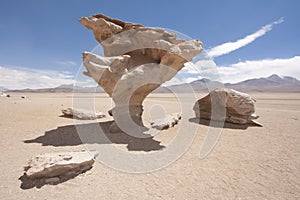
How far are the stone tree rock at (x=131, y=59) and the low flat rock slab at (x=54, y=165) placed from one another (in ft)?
10.4

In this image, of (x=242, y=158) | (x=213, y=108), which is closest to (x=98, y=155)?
(x=242, y=158)

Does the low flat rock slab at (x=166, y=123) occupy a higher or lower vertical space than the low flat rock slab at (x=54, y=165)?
higher

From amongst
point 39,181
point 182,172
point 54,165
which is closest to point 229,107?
point 182,172

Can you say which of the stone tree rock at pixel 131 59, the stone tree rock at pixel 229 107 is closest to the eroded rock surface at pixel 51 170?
the stone tree rock at pixel 131 59

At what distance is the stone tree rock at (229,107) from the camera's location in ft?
28.3

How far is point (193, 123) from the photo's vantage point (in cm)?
895

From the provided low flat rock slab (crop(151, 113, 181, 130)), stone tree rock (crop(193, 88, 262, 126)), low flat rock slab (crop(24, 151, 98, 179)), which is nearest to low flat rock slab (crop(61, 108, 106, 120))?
low flat rock slab (crop(151, 113, 181, 130))

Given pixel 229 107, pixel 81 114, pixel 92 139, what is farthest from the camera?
pixel 81 114

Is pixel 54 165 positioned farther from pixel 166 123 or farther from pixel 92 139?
pixel 166 123

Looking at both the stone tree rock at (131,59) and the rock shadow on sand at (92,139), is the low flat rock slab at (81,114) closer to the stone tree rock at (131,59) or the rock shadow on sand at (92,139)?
the rock shadow on sand at (92,139)

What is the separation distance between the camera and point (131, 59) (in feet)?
23.8

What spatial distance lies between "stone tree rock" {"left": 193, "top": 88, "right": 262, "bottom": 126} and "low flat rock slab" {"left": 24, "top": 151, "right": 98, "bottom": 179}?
724cm

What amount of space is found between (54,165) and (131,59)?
490cm

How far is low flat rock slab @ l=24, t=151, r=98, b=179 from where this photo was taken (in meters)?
3.48
